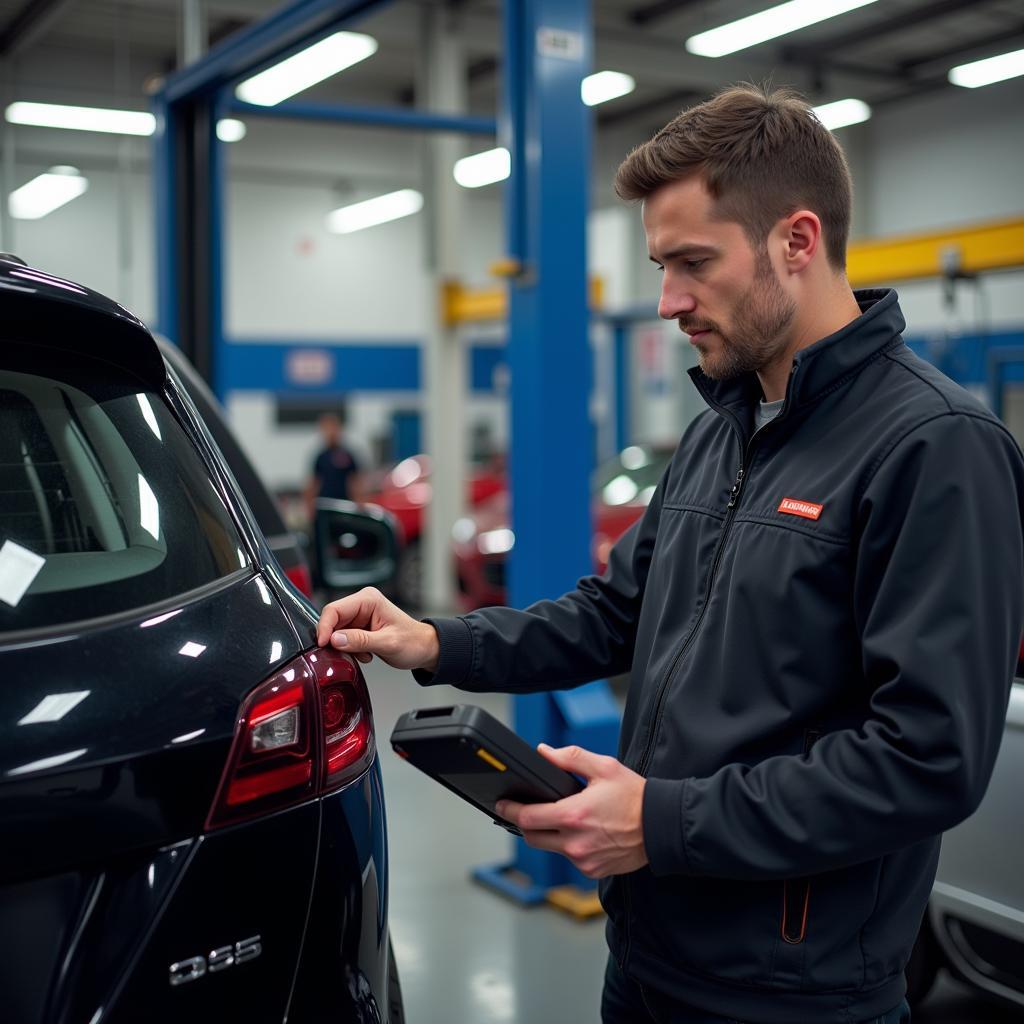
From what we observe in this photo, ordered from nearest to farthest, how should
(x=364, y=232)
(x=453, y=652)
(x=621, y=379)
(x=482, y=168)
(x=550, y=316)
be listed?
(x=453, y=652)
(x=550, y=316)
(x=621, y=379)
(x=482, y=168)
(x=364, y=232)

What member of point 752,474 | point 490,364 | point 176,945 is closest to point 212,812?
point 176,945

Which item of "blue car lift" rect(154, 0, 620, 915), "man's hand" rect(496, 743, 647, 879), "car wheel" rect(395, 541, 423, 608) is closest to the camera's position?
"man's hand" rect(496, 743, 647, 879)

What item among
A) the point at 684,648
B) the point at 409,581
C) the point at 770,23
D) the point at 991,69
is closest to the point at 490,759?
the point at 684,648

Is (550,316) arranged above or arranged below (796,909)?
above

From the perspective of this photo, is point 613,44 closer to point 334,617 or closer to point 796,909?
point 334,617

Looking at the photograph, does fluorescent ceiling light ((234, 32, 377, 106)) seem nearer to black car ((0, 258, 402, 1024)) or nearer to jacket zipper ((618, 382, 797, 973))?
black car ((0, 258, 402, 1024))

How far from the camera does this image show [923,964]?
114 inches

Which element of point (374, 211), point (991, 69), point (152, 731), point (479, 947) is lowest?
point (479, 947)

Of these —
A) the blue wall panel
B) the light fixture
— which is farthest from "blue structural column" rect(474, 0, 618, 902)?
the blue wall panel

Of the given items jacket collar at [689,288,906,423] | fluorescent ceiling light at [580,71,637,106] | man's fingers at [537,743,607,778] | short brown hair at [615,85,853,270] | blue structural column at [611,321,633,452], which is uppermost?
fluorescent ceiling light at [580,71,637,106]

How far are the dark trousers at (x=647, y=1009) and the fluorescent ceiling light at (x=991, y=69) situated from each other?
44.4ft

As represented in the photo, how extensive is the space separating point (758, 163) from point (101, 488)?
88 cm

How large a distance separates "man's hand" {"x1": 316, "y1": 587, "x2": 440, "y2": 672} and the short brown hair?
654mm

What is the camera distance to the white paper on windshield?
1.36 metres
